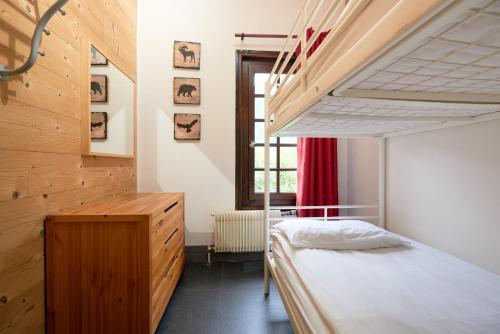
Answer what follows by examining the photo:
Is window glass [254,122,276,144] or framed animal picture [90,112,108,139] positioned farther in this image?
window glass [254,122,276,144]

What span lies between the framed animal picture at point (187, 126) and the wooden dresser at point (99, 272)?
134 centimetres

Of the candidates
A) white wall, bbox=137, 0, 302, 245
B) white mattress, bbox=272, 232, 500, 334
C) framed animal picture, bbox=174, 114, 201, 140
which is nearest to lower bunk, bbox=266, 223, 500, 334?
white mattress, bbox=272, 232, 500, 334

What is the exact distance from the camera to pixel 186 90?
2.47 metres

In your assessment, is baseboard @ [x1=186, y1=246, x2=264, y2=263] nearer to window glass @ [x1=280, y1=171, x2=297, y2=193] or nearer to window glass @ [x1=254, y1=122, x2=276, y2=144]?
window glass @ [x1=280, y1=171, x2=297, y2=193]

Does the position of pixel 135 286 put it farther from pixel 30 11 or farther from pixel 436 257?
pixel 436 257

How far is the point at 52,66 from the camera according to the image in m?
1.24

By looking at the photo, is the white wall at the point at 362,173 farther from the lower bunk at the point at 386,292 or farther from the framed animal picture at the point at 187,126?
the framed animal picture at the point at 187,126

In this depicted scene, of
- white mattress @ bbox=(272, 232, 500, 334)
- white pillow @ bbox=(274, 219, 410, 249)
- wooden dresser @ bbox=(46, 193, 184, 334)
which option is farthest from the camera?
white pillow @ bbox=(274, 219, 410, 249)

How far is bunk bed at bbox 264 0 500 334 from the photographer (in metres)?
0.46

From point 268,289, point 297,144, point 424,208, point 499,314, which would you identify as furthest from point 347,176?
point 499,314

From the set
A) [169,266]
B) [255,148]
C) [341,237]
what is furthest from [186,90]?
[341,237]

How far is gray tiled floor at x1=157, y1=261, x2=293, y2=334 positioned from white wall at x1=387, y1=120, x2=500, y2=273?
1230 mm

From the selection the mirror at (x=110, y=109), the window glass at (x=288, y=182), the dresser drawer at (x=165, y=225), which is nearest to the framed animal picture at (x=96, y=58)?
the mirror at (x=110, y=109)

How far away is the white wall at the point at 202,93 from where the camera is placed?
2.45 meters
